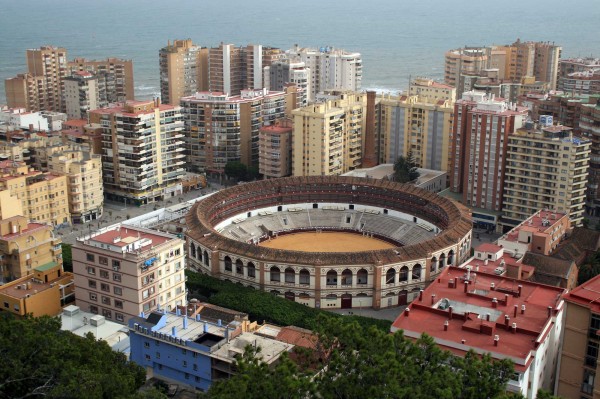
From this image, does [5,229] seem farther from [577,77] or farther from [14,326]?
[577,77]

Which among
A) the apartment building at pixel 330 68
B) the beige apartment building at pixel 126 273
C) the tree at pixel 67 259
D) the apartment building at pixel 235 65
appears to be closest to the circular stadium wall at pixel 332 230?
the tree at pixel 67 259

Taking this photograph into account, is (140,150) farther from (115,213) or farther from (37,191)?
(37,191)

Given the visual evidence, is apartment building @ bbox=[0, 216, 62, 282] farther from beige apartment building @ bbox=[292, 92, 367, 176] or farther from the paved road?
beige apartment building @ bbox=[292, 92, 367, 176]

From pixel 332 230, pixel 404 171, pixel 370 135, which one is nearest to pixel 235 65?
pixel 370 135

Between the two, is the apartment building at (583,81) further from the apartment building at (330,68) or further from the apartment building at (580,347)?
the apartment building at (580,347)

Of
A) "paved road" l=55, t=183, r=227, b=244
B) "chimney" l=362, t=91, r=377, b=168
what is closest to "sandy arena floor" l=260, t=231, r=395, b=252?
"paved road" l=55, t=183, r=227, b=244

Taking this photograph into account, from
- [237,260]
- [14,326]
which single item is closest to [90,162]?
[237,260]
